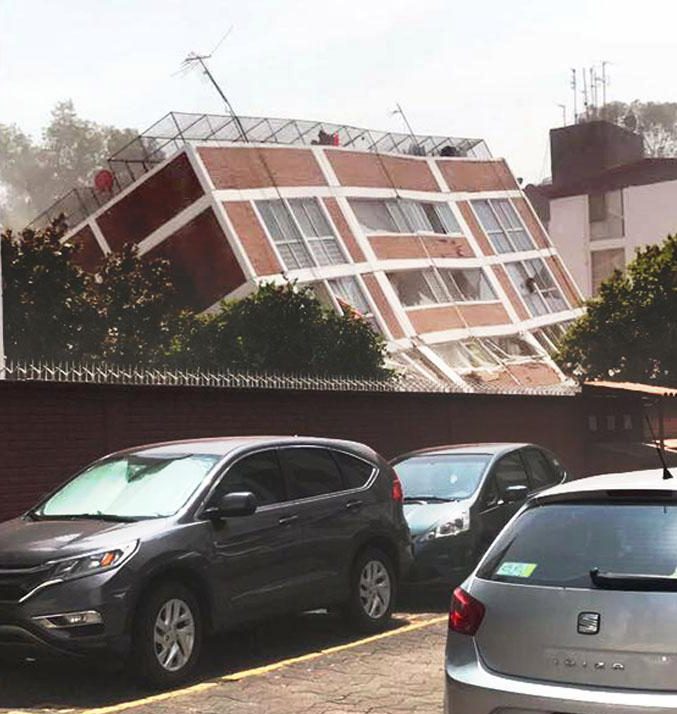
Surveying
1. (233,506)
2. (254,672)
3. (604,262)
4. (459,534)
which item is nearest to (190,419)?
(459,534)

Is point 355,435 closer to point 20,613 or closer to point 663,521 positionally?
point 20,613

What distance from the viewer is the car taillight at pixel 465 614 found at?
5035 millimetres

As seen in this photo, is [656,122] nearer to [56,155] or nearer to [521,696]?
[56,155]

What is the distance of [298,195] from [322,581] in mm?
39552

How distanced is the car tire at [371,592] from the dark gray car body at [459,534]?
140 cm

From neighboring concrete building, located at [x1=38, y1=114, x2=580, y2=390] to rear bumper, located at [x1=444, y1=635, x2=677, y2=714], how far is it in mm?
39265

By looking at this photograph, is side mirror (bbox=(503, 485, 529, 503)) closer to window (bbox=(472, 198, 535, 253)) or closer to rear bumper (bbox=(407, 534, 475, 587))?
rear bumper (bbox=(407, 534, 475, 587))

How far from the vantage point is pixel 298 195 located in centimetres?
4803

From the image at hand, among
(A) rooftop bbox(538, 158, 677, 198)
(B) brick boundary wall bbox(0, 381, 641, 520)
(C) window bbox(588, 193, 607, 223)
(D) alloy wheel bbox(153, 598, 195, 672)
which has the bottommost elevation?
(D) alloy wheel bbox(153, 598, 195, 672)

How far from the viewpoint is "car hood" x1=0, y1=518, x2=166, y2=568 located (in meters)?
7.79

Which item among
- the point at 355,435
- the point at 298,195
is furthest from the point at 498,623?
the point at 298,195

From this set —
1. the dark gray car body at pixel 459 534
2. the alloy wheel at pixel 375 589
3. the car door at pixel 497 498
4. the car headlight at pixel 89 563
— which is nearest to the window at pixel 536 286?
the car door at pixel 497 498

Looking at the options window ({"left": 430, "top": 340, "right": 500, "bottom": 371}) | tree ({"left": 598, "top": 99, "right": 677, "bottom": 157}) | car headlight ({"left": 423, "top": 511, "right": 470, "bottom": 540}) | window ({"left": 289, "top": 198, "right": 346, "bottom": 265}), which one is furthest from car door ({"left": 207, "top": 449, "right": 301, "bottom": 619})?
tree ({"left": 598, "top": 99, "right": 677, "bottom": 157})

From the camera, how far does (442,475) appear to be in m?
13.1
